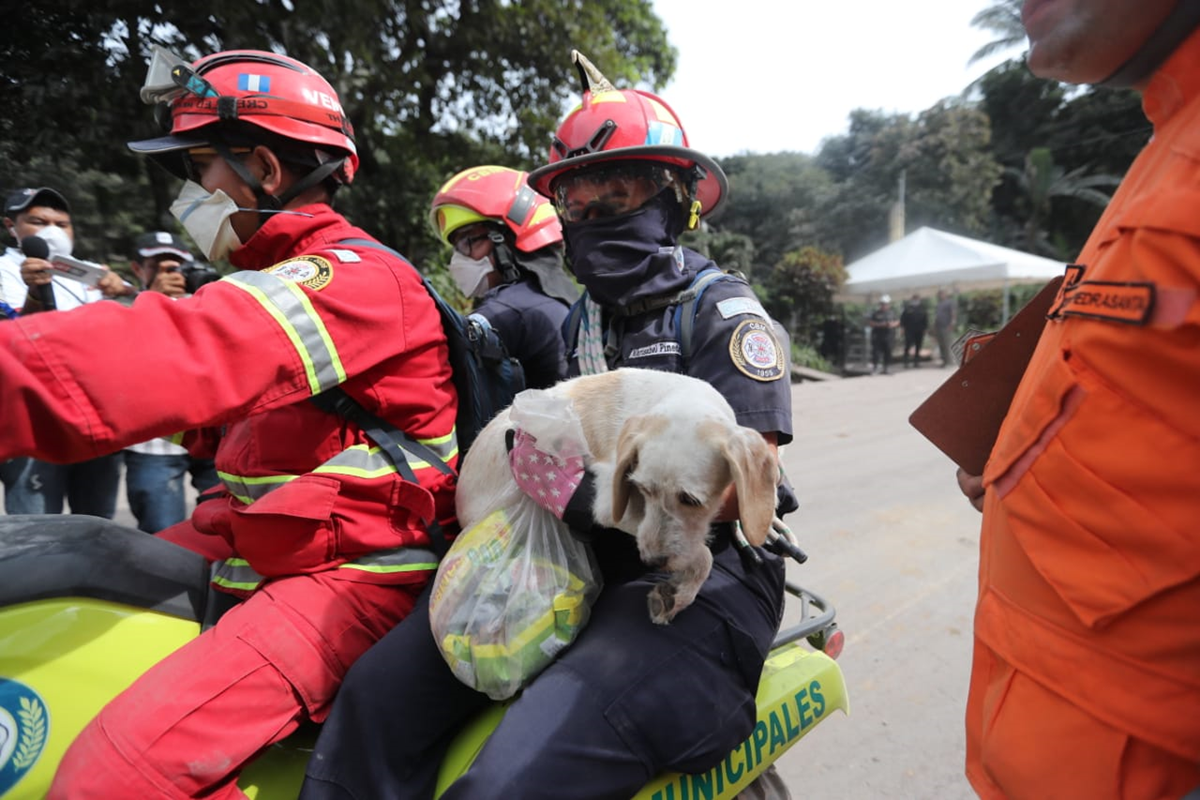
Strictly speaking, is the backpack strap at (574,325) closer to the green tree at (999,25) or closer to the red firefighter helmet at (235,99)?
the red firefighter helmet at (235,99)

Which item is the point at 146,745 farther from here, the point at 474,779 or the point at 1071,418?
the point at 1071,418

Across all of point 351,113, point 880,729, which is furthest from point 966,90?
point 880,729

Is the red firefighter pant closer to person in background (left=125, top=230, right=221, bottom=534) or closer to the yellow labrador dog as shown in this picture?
the yellow labrador dog

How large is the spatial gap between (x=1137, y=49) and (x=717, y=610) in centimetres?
135

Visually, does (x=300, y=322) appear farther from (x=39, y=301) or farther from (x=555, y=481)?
(x=39, y=301)

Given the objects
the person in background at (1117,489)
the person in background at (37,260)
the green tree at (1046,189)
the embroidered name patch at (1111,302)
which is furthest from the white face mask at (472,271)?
the green tree at (1046,189)

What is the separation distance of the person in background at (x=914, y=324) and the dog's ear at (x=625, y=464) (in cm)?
1899

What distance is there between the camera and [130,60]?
8.36 meters

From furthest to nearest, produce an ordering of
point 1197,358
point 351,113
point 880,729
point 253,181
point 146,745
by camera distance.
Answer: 1. point 351,113
2. point 880,729
3. point 253,181
4. point 146,745
5. point 1197,358

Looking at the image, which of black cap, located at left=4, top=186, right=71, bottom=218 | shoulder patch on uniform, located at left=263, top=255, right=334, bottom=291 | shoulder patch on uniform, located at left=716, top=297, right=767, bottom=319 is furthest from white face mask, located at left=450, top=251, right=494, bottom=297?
black cap, located at left=4, top=186, right=71, bottom=218

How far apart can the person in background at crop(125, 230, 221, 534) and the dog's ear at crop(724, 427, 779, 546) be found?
11.8 ft

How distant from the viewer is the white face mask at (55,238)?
4.09 meters

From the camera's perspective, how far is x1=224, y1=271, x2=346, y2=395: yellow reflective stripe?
1.46m

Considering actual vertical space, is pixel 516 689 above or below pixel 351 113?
below
